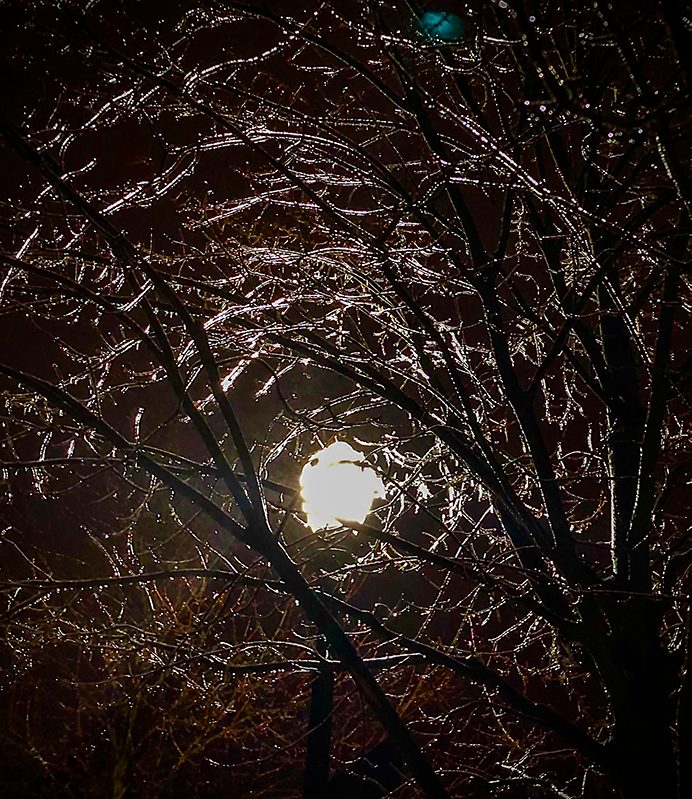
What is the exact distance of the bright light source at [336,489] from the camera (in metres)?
3.47

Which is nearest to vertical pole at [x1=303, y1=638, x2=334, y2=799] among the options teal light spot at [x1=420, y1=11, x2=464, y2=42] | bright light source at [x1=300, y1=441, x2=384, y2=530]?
bright light source at [x1=300, y1=441, x2=384, y2=530]

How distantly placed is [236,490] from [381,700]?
108cm

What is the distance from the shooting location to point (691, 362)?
3785 millimetres

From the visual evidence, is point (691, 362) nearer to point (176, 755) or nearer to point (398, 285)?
point (398, 285)

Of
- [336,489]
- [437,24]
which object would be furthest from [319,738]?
[437,24]

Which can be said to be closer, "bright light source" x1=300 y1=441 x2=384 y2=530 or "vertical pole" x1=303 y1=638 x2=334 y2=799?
"bright light source" x1=300 y1=441 x2=384 y2=530

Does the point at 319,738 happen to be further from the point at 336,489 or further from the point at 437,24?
the point at 437,24

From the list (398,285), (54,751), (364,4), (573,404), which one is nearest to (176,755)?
(54,751)

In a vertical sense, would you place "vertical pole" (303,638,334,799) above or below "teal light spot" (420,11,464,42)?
below

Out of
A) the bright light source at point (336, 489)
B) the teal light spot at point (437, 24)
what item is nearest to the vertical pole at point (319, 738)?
the bright light source at point (336, 489)

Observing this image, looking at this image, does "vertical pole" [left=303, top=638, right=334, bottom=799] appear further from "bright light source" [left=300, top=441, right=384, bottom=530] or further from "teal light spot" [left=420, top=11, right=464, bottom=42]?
"teal light spot" [left=420, top=11, right=464, bottom=42]

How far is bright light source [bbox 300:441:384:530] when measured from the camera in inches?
137

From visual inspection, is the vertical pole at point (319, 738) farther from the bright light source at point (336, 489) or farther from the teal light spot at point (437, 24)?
the teal light spot at point (437, 24)

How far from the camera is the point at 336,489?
347 cm
